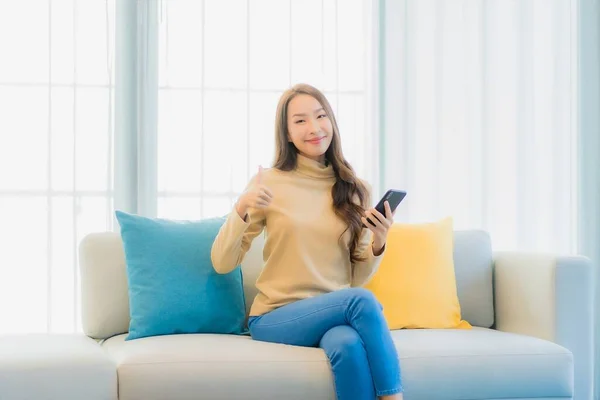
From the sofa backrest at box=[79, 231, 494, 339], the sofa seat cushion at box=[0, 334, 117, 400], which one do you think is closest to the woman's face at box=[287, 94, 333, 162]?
A: the sofa backrest at box=[79, 231, 494, 339]

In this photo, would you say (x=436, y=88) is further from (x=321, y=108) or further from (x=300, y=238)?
(x=300, y=238)

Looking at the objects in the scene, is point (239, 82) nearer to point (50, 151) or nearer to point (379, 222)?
point (50, 151)

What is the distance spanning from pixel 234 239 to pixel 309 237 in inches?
10.2

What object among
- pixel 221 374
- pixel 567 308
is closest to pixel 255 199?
pixel 221 374

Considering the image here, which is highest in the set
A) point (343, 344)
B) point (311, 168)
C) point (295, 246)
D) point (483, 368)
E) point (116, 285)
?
point (311, 168)

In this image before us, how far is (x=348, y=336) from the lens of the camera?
2.30 meters

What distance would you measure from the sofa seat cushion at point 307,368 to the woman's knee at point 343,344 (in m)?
0.05

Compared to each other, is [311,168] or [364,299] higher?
[311,168]

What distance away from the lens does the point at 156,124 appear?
349 cm

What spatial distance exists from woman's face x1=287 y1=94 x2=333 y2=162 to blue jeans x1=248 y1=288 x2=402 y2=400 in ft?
1.86

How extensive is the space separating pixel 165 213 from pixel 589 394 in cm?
185

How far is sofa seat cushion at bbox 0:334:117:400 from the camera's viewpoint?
2.21m

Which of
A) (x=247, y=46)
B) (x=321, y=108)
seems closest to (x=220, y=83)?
(x=247, y=46)

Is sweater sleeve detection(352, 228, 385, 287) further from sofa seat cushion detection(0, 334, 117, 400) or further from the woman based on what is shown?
sofa seat cushion detection(0, 334, 117, 400)
